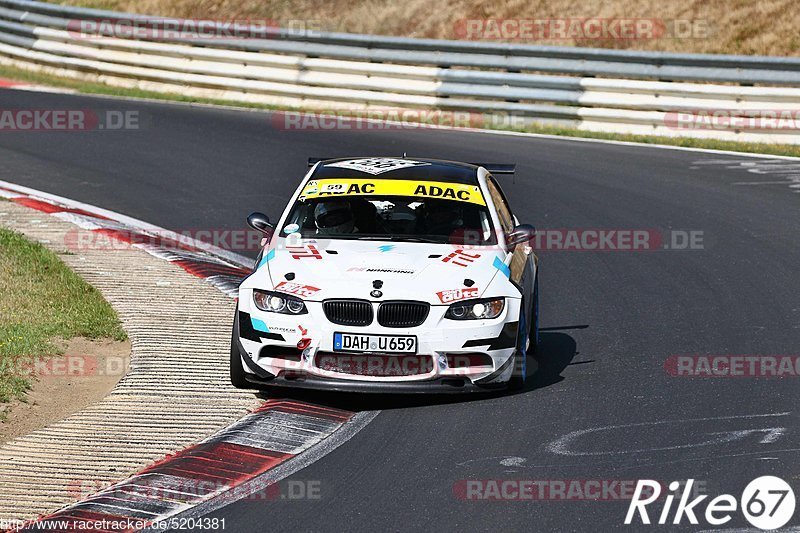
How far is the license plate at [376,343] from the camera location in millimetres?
8383

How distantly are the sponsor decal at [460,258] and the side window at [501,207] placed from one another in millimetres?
697

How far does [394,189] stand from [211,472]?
3.26m

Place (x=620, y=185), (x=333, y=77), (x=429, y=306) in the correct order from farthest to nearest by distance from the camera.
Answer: (x=333, y=77) → (x=620, y=185) → (x=429, y=306)

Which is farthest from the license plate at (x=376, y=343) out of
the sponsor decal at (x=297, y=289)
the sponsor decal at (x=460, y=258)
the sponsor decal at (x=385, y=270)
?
the sponsor decal at (x=460, y=258)

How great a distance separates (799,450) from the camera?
7566 mm

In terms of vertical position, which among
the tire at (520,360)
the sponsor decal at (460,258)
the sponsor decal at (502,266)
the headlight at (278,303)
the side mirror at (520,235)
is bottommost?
the tire at (520,360)

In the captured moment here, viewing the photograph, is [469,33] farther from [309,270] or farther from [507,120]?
[309,270]

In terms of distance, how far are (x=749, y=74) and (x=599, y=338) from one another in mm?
10478

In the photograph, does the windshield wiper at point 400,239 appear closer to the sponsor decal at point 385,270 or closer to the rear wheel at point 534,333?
the sponsor decal at point 385,270

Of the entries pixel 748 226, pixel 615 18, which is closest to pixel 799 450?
pixel 748 226

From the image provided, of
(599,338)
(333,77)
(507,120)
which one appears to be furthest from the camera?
(333,77)

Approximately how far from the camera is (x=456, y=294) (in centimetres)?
865

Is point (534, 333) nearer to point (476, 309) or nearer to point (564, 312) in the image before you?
point (476, 309)

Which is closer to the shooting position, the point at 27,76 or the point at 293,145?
the point at 293,145
